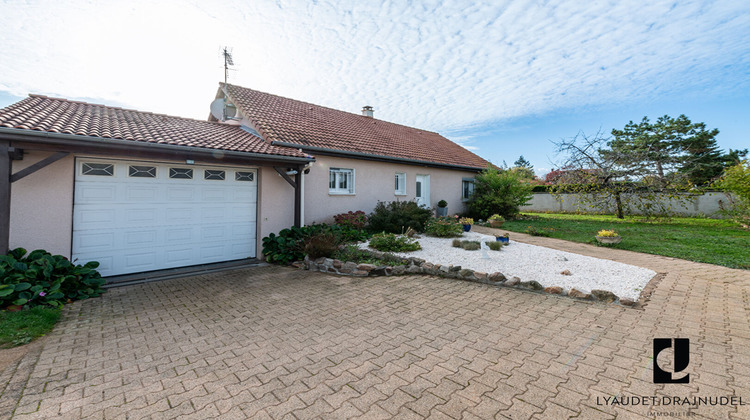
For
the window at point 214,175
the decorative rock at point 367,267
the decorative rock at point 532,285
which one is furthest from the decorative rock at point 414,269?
the window at point 214,175

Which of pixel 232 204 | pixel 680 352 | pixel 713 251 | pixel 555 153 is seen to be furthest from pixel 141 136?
pixel 555 153

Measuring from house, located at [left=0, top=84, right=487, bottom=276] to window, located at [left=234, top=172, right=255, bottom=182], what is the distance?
3 centimetres

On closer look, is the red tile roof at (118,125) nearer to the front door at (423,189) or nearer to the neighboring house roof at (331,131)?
the neighboring house roof at (331,131)

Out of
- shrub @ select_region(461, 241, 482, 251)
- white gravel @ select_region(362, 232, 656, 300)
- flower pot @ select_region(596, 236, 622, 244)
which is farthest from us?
flower pot @ select_region(596, 236, 622, 244)

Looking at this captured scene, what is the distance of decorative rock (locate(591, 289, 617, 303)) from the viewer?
15.7 ft

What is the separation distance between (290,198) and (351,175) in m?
2.92

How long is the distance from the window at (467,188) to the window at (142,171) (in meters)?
13.1

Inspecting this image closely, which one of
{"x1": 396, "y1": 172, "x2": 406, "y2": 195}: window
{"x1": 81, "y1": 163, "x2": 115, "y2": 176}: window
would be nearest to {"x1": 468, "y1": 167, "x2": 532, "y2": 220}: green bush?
{"x1": 396, "y1": 172, "x2": 406, "y2": 195}: window

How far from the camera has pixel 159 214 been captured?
660 centimetres

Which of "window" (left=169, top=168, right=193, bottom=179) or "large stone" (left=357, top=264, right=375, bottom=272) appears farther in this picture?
"window" (left=169, top=168, right=193, bottom=179)

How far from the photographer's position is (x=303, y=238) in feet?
25.3

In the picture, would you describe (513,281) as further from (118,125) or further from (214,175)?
(118,125)

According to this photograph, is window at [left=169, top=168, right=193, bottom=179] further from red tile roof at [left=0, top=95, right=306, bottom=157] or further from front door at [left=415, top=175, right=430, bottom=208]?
front door at [left=415, top=175, right=430, bottom=208]

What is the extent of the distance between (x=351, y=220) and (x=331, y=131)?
3981 mm
